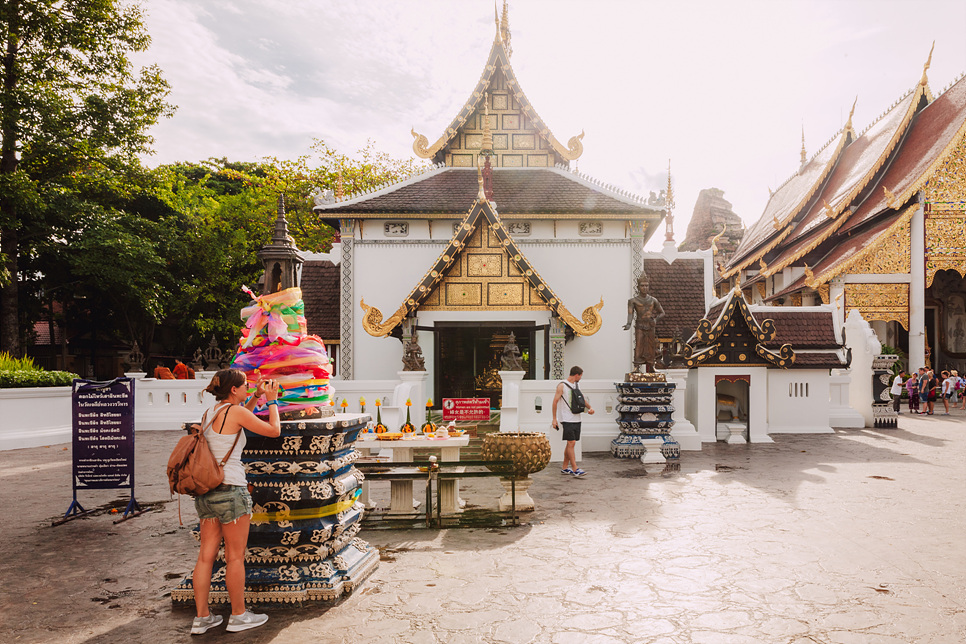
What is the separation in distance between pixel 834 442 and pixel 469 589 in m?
11.0

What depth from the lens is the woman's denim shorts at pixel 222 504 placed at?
3.81m

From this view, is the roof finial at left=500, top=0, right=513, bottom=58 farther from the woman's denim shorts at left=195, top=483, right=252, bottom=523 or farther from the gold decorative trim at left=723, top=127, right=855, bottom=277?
the woman's denim shorts at left=195, top=483, right=252, bottom=523

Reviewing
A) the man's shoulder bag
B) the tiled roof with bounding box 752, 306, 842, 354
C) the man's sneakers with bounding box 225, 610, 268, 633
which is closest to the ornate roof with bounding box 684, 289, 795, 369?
the tiled roof with bounding box 752, 306, 842, 354

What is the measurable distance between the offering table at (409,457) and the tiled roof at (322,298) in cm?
1043

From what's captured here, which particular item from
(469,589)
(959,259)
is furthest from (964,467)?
(959,259)

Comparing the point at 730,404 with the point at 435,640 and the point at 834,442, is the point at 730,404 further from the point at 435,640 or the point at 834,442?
the point at 435,640

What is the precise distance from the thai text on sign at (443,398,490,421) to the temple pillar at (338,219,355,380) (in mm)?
6267

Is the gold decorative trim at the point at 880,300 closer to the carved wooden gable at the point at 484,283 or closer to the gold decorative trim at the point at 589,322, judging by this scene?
the gold decorative trim at the point at 589,322

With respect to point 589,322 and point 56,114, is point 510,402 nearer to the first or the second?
point 589,322

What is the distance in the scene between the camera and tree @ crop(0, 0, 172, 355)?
18.2 metres

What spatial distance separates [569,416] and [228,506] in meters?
6.05

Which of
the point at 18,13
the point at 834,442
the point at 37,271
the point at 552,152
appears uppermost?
the point at 18,13

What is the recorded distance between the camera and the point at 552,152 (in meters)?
18.4

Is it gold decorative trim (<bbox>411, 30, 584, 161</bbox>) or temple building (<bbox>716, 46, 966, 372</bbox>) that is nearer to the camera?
gold decorative trim (<bbox>411, 30, 584, 161</bbox>)
